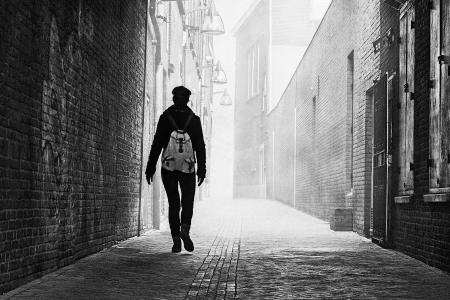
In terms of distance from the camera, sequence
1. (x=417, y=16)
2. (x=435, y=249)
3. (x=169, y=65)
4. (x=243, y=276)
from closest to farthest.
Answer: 1. (x=243, y=276)
2. (x=435, y=249)
3. (x=417, y=16)
4. (x=169, y=65)

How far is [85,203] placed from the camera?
25.8 feet

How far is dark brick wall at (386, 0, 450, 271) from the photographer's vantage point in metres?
7.41

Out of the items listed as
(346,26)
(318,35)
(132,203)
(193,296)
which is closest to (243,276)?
(193,296)

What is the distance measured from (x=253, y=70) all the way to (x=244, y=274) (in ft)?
122

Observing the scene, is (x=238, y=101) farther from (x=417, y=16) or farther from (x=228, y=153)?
(x=417, y=16)

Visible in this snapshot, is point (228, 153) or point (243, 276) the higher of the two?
point (228, 153)

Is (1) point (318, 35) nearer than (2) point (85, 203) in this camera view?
No

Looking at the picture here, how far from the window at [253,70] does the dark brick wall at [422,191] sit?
3356 cm

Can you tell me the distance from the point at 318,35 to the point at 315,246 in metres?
9.84

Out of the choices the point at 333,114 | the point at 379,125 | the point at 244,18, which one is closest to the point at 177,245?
the point at 379,125

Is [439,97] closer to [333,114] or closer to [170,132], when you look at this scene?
[170,132]

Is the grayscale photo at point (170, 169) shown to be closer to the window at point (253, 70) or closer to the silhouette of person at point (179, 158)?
the silhouette of person at point (179, 158)

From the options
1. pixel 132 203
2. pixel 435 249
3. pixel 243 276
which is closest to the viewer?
pixel 243 276

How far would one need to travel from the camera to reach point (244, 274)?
22.1 feet
